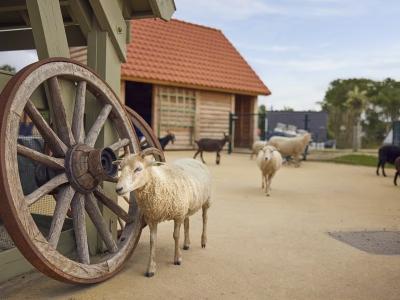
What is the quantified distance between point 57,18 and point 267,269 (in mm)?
3052

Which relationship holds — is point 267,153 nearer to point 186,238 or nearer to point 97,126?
point 186,238

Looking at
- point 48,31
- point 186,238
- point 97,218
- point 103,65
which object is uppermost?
point 48,31

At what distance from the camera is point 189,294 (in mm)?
3424

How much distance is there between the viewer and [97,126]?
150 inches

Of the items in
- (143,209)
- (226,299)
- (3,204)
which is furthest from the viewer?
(143,209)

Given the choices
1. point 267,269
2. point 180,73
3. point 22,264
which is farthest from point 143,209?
point 180,73

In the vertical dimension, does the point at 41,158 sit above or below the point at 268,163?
above

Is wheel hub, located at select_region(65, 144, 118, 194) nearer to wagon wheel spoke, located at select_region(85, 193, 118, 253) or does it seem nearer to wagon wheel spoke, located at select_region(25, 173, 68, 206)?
wagon wheel spoke, located at select_region(25, 173, 68, 206)

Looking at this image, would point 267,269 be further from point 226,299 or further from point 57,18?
point 57,18

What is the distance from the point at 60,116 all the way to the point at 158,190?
1.10 m

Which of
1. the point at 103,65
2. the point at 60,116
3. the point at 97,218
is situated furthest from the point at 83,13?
the point at 97,218

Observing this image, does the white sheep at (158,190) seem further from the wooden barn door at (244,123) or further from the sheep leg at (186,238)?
the wooden barn door at (244,123)

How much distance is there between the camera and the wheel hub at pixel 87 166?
336 cm

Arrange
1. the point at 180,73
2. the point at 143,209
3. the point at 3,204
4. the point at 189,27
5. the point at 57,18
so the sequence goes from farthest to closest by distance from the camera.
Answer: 1. the point at 189,27
2. the point at 180,73
3. the point at 143,209
4. the point at 57,18
5. the point at 3,204
